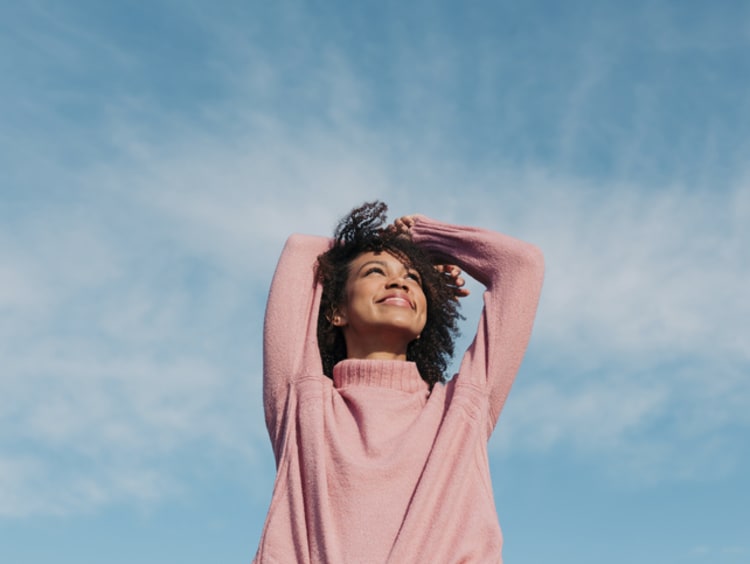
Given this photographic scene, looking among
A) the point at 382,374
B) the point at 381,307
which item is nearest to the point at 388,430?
the point at 382,374

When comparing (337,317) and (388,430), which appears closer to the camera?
(388,430)

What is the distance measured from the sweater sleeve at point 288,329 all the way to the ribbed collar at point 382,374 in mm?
180

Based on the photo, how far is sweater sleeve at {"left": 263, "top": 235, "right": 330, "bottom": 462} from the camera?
555 cm

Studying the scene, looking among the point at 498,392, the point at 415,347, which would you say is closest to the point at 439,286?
the point at 415,347

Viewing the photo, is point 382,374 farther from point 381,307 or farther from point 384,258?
point 384,258

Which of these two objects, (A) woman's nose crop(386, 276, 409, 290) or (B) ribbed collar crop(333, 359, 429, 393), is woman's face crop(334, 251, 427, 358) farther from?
(B) ribbed collar crop(333, 359, 429, 393)

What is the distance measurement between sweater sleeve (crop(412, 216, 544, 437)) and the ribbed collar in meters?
0.28

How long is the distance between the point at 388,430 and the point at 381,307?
75 centimetres

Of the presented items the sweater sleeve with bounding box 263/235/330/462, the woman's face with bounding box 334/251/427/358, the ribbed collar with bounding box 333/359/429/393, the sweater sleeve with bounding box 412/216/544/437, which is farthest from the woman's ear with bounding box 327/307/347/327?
the sweater sleeve with bounding box 412/216/544/437

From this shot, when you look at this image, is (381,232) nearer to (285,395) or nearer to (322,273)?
(322,273)

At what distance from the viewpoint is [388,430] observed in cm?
532

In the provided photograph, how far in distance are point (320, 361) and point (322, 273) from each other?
615mm

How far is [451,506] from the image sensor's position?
4.95 m

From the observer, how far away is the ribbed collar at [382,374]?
5.59 meters
